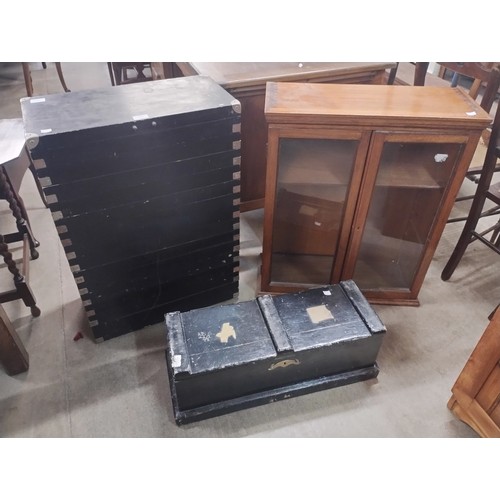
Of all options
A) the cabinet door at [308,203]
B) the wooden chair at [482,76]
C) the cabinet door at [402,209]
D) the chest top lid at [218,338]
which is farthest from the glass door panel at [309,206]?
the wooden chair at [482,76]

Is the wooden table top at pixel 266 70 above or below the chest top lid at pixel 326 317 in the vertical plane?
above

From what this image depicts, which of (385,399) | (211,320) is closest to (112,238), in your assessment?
(211,320)

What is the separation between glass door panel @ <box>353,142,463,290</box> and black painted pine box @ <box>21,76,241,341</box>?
2.10 ft

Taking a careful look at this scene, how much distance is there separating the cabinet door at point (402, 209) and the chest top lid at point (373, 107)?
0.07m

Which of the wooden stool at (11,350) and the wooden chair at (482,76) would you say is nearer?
the wooden stool at (11,350)

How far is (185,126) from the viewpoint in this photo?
1.44 metres

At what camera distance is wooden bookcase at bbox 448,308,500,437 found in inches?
54.1

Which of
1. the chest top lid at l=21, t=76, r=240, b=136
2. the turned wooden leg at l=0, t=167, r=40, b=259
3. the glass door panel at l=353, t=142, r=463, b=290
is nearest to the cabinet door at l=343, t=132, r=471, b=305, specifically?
the glass door panel at l=353, t=142, r=463, b=290

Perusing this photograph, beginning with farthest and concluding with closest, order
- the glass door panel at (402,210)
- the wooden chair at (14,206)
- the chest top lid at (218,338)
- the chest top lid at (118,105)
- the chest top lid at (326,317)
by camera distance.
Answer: the wooden chair at (14,206) → the glass door panel at (402,210) → the chest top lid at (326,317) → the chest top lid at (218,338) → the chest top lid at (118,105)

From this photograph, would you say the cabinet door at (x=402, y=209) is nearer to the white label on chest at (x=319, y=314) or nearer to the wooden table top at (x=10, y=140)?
the white label on chest at (x=319, y=314)

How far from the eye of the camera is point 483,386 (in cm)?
145

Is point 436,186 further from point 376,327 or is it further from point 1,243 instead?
point 1,243

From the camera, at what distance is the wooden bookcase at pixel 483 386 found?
1.37 m

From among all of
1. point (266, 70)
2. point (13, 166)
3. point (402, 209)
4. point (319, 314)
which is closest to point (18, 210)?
point (13, 166)
